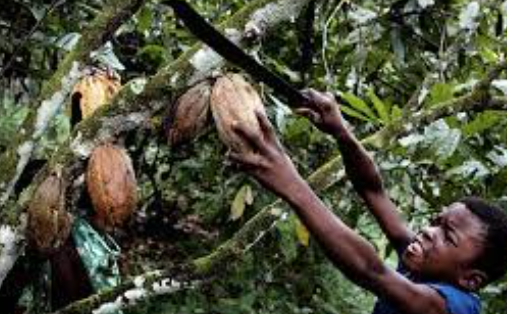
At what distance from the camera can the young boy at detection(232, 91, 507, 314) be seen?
4.00 ft

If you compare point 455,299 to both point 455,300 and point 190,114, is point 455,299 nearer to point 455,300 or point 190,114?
point 455,300

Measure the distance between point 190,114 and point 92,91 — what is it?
0.36 metres

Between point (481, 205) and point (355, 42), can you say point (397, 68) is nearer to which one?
point (355, 42)

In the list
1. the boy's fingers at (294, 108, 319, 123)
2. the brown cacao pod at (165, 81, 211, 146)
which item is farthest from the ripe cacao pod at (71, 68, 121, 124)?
the boy's fingers at (294, 108, 319, 123)

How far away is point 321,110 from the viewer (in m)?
1.45

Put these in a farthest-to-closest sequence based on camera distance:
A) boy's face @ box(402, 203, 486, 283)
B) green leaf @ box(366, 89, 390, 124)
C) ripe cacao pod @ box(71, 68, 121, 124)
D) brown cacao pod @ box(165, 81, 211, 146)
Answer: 1. green leaf @ box(366, 89, 390, 124)
2. boy's face @ box(402, 203, 486, 283)
3. ripe cacao pod @ box(71, 68, 121, 124)
4. brown cacao pod @ box(165, 81, 211, 146)

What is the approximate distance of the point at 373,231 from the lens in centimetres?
426

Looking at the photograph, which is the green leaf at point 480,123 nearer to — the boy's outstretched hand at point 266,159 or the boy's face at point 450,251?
the boy's face at point 450,251

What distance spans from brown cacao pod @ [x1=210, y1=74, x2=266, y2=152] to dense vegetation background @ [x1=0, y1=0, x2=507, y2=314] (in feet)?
0.55

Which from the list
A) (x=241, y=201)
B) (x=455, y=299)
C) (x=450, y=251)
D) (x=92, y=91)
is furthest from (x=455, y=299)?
(x=241, y=201)

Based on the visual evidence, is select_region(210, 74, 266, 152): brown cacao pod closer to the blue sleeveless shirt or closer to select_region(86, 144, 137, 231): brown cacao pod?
select_region(86, 144, 137, 231): brown cacao pod

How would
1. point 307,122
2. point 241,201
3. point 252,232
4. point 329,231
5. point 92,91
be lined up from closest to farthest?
point 329,231 < point 92,91 < point 252,232 < point 307,122 < point 241,201

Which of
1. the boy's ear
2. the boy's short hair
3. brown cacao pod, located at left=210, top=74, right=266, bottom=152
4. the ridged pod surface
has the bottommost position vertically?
the boy's ear

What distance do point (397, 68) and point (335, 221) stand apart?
1.90m
